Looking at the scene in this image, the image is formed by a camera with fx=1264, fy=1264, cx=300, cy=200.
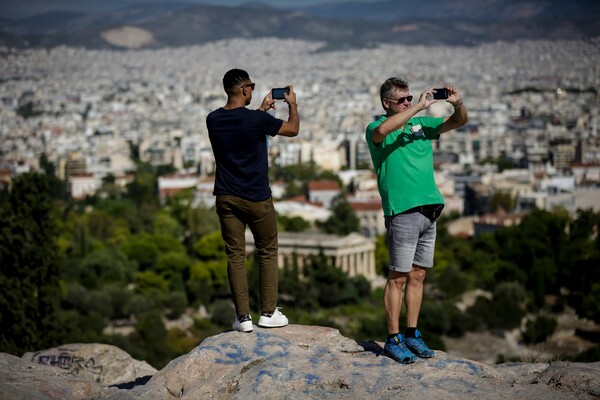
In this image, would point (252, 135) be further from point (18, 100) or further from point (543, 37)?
point (543, 37)

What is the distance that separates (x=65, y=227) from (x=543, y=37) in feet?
453

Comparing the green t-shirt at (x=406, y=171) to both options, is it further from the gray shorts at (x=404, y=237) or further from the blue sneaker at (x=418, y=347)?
the blue sneaker at (x=418, y=347)

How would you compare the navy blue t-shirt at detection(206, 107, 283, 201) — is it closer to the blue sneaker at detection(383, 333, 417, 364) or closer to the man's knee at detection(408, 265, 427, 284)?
the man's knee at detection(408, 265, 427, 284)

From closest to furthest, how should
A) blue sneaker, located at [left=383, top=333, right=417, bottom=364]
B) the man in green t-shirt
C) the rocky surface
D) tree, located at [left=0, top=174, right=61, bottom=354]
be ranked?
the rocky surface, blue sneaker, located at [left=383, top=333, right=417, bottom=364], the man in green t-shirt, tree, located at [left=0, top=174, right=61, bottom=354]

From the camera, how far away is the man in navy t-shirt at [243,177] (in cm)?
614

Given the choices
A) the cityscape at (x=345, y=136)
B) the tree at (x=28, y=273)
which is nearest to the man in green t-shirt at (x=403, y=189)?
the cityscape at (x=345, y=136)

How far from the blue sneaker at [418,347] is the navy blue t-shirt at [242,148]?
1007 millimetres

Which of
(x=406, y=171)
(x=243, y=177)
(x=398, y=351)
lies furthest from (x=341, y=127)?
(x=398, y=351)

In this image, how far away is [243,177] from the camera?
621cm

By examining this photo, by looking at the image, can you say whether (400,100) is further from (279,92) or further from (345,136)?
(345,136)

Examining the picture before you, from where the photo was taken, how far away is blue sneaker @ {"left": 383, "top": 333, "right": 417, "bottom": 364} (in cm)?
581

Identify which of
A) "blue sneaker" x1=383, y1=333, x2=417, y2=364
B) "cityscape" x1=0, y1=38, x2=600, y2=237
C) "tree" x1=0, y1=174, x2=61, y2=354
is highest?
"blue sneaker" x1=383, y1=333, x2=417, y2=364

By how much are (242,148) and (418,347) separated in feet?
4.20

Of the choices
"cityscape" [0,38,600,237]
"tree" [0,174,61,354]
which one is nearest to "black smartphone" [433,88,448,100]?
"tree" [0,174,61,354]
